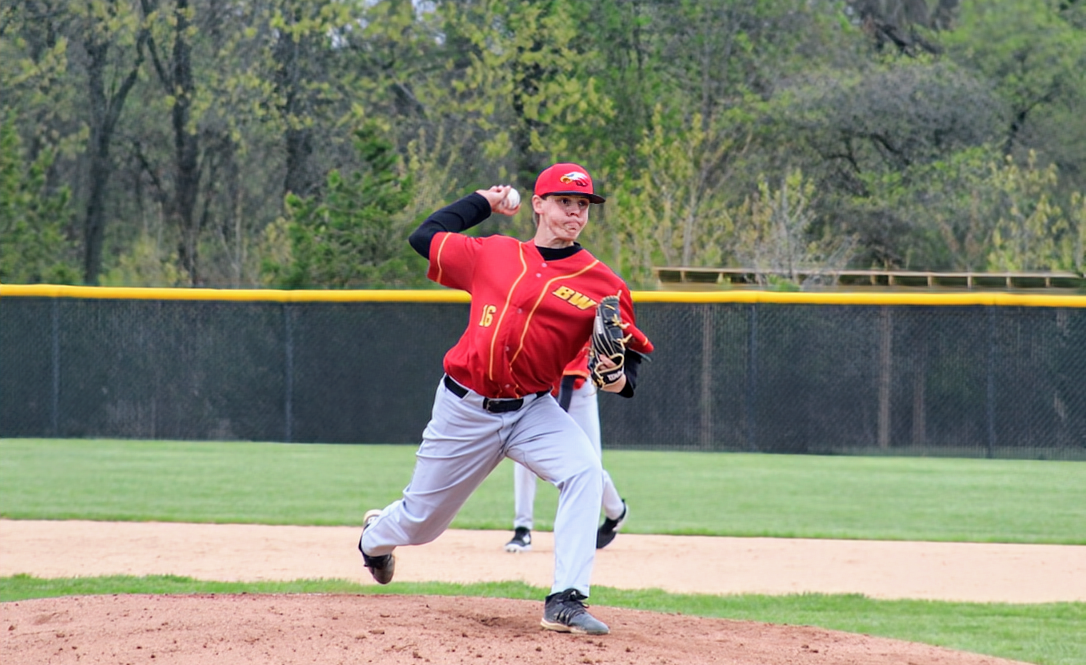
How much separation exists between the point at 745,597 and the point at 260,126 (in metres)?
22.9

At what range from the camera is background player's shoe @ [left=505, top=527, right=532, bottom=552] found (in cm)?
799

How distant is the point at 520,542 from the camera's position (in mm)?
8039

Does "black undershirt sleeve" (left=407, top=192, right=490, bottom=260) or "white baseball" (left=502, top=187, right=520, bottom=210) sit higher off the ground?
"white baseball" (left=502, top=187, right=520, bottom=210)

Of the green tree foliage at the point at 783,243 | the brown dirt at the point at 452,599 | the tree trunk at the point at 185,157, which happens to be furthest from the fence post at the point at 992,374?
the tree trunk at the point at 185,157

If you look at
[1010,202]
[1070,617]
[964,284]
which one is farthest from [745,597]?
[1010,202]

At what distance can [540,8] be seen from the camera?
26.5m

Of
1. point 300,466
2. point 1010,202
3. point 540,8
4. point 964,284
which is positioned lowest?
point 300,466

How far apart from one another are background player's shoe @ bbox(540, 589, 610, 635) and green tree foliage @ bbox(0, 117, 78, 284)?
71.4 ft

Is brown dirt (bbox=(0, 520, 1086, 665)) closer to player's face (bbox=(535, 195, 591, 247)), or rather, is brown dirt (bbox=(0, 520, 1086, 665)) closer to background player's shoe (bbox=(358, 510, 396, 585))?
background player's shoe (bbox=(358, 510, 396, 585))

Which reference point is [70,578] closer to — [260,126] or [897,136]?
[260,126]

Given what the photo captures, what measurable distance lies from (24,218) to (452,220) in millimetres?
24559

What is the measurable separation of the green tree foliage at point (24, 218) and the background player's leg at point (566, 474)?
21432 mm

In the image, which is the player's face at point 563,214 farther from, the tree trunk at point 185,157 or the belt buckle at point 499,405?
the tree trunk at point 185,157

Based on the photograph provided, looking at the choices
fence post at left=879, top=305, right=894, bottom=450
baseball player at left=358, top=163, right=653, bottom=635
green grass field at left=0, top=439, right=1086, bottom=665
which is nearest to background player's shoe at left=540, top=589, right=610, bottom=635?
baseball player at left=358, top=163, right=653, bottom=635
